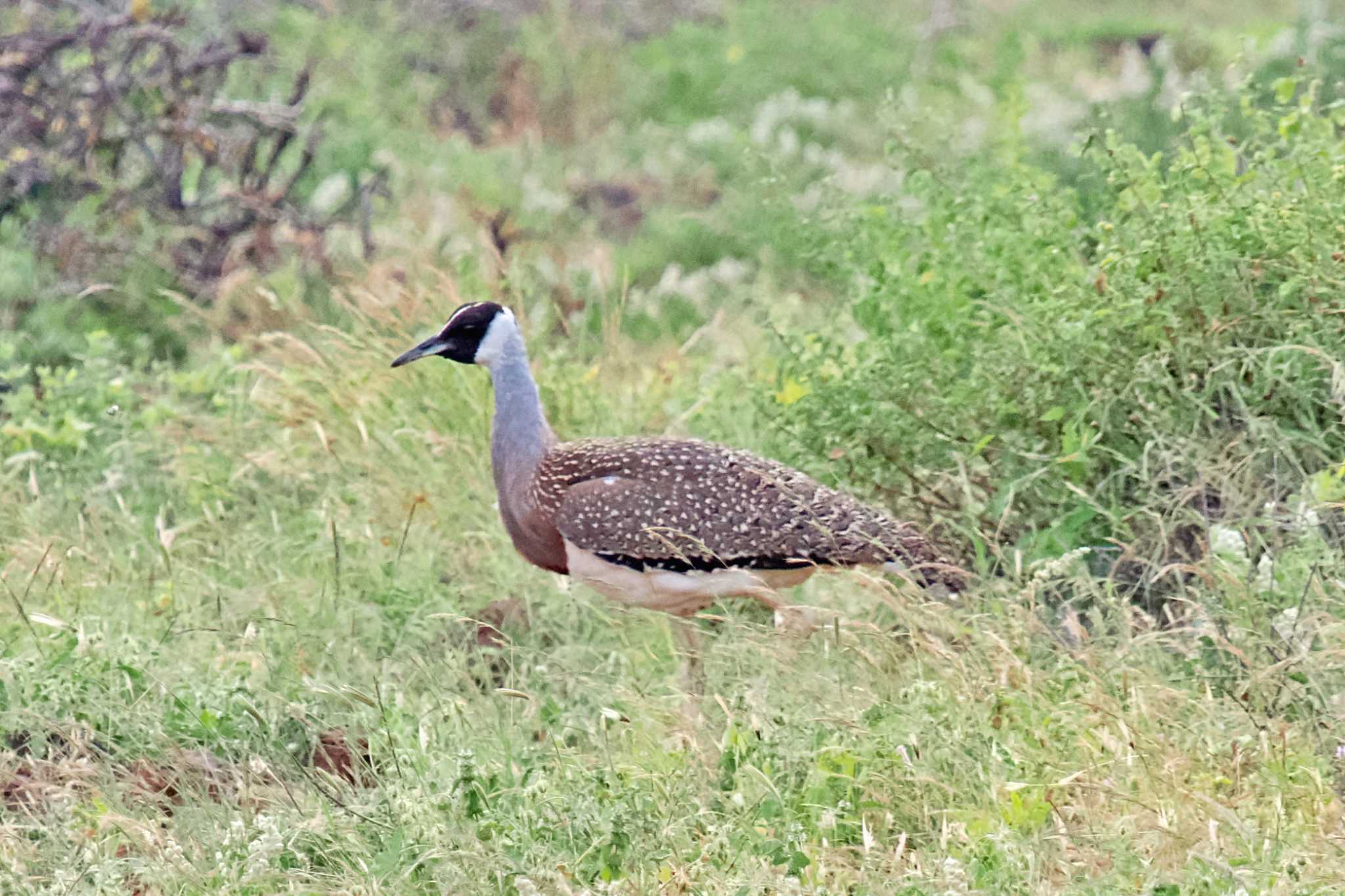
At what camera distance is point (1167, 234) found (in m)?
4.98

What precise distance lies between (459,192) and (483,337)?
4.14 metres

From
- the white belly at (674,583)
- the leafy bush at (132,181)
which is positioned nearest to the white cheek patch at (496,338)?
the white belly at (674,583)

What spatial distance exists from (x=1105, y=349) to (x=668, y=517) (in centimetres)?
127

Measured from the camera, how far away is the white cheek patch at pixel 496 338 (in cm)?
546

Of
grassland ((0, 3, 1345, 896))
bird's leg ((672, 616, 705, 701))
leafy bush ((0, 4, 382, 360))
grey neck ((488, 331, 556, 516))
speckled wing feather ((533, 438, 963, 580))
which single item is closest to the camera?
grassland ((0, 3, 1345, 896))

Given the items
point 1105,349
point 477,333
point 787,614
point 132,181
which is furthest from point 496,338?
point 132,181

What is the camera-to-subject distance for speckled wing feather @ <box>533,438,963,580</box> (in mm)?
4941

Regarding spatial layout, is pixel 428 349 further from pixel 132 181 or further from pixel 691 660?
pixel 132 181

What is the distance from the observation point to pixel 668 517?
200 inches

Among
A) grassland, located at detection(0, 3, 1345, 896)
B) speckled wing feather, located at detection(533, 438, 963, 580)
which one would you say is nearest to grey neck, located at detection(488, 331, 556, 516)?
speckled wing feather, located at detection(533, 438, 963, 580)

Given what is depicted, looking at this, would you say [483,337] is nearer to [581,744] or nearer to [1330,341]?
[581,744]

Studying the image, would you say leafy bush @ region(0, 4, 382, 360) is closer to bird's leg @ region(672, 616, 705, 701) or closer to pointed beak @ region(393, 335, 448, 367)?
pointed beak @ region(393, 335, 448, 367)

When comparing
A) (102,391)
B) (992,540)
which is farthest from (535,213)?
(992,540)

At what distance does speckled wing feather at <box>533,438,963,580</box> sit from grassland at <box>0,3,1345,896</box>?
7.2 inches
